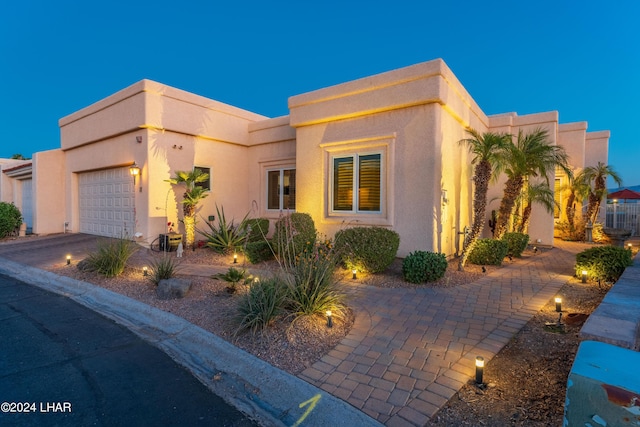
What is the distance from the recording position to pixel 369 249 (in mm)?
6910

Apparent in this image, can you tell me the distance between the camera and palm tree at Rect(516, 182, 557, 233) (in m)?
10.2

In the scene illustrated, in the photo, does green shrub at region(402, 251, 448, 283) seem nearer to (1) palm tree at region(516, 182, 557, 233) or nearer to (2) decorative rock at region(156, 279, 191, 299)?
(2) decorative rock at region(156, 279, 191, 299)

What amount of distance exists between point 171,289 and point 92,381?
243cm

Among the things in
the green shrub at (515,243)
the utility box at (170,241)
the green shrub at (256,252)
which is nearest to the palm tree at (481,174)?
the green shrub at (515,243)

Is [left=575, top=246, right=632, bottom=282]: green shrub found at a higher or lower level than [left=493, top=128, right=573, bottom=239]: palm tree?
lower

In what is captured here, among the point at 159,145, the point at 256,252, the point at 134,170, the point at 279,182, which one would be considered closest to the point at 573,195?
the point at 279,182

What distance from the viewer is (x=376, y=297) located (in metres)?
5.73

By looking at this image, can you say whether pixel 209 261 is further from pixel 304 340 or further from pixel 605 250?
pixel 605 250

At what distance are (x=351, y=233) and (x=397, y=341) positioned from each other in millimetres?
3486

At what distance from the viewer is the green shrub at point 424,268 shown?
644cm

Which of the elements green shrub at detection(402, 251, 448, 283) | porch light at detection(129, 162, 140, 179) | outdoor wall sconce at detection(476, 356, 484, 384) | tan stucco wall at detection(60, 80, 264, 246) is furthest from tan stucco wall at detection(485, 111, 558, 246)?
porch light at detection(129, 162, 140, 179)

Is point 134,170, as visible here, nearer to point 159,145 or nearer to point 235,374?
point 159,145

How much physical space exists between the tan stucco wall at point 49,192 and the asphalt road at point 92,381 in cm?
1062

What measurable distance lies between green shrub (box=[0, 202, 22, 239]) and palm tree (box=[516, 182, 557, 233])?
19.9 m
